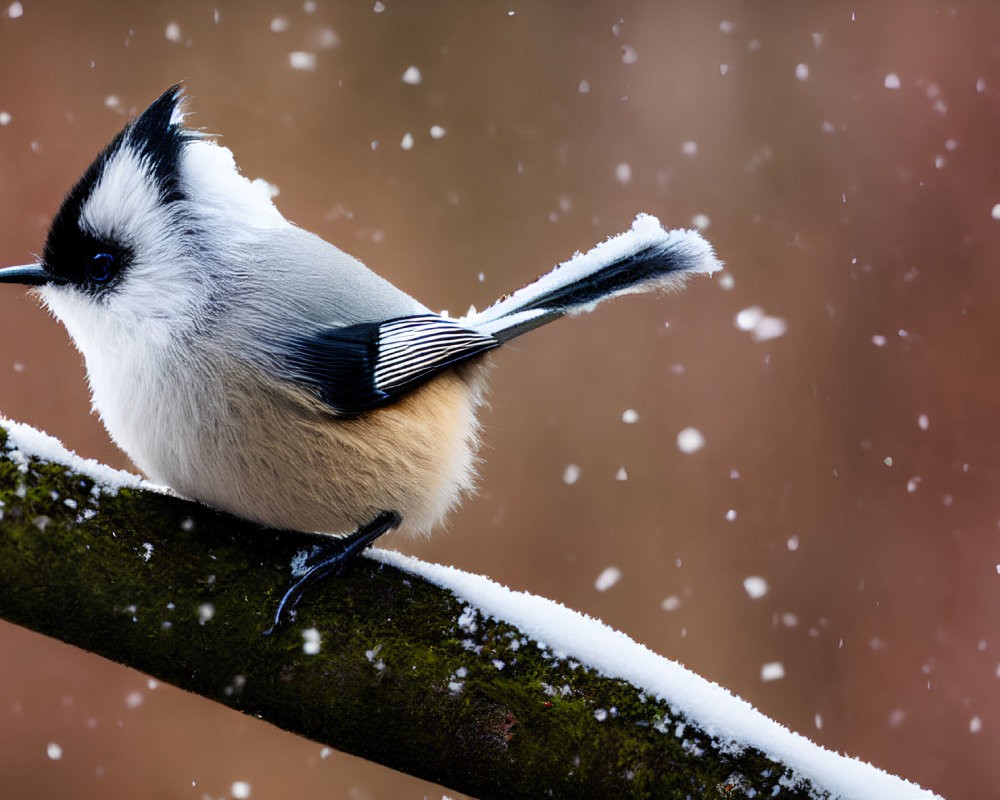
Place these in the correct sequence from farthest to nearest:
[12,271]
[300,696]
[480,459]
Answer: [480,459]
[12,271]
[300,696]

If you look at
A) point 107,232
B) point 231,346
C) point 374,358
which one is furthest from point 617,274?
point 107,232

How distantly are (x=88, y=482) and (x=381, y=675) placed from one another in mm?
337

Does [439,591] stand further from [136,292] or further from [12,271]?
[12,271]

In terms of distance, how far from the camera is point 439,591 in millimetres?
875

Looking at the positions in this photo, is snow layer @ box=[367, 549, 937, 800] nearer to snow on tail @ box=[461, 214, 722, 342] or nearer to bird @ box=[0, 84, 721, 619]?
bird @ box=[0, 84, 721, 619]

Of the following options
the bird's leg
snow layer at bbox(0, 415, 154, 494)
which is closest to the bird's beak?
snow layer at bbox(0, 415, 154, 494)

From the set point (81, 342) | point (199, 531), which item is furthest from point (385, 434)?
point (81, 342)

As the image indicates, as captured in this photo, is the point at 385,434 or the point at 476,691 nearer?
the point at 476,691

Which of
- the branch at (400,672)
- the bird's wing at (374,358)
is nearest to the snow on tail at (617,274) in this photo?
the bird's wing at (374,358)

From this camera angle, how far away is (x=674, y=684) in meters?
0.83

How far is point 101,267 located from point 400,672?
50 cm

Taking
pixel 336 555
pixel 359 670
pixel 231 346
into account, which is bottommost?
pixel 359 670

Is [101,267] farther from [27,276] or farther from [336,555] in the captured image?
[336,555]

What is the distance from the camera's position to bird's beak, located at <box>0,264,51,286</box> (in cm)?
92
